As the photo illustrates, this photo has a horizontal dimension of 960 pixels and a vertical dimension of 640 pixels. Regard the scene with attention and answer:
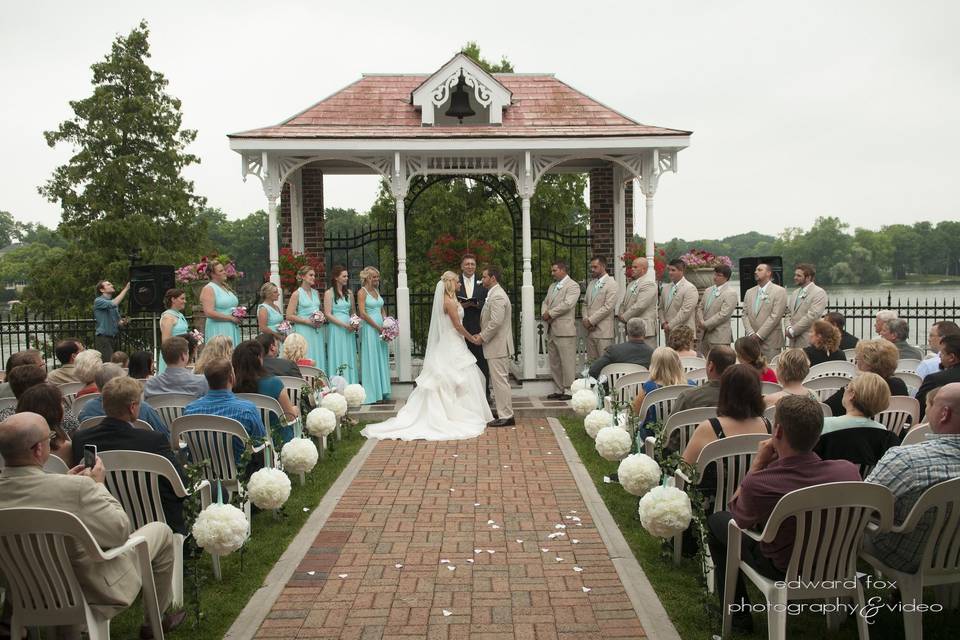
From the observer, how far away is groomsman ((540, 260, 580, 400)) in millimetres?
11812

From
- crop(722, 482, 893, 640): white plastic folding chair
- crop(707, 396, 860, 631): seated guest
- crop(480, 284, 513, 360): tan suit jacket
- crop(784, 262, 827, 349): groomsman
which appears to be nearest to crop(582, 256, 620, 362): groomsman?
crop(480, 284, 513, 360): tan suit jacket

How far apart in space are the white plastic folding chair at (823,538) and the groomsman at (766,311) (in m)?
7.88

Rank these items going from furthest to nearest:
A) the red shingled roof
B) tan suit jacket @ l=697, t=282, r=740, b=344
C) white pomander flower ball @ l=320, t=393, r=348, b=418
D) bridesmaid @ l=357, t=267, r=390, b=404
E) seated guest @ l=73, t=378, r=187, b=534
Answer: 1. the red shingled roof
2. tan suit jacket @ l=697, t=282, r=740, b=344
3. bridesmaid @ l=357, t=267, r=390, b=404
4. white pomander flower ball @ l=320, t=393, r=348, b=418
5. seated guest @ l=73, t=378, r=187, b=534

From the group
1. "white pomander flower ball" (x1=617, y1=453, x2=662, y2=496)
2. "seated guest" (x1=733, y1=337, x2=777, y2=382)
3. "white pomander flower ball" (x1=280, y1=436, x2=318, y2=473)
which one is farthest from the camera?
"white pomander flower ball" (x1=280, y1=436, x2=318, y2=473)

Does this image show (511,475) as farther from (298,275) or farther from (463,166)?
(463,166)

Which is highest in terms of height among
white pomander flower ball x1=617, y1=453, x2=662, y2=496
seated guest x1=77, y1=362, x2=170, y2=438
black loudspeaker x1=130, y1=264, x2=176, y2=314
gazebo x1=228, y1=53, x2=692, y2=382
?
gazebo x1=228, y1=53, x2=692, y2=382

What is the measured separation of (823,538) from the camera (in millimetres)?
3738

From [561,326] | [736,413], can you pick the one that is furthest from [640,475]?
[561,326]

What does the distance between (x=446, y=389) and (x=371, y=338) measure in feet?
6.59

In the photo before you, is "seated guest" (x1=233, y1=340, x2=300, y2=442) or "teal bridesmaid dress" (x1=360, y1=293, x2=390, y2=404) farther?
"teal bridesmaid dress" (x1=360, y1=293, x2=390, y2=404)

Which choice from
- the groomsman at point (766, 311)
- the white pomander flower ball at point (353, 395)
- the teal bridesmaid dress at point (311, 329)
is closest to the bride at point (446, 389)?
the white pomander flower ball at point (353, 395)

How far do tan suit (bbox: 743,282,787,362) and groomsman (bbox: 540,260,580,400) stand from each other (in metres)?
2.43

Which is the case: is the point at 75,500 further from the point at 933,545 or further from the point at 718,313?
the point at 718,313

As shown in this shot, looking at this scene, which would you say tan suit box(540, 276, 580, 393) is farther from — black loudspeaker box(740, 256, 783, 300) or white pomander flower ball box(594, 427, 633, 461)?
white pomander flower ball box(594, 427, 633, 461)
